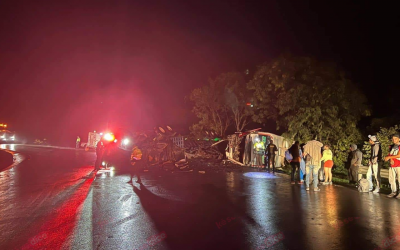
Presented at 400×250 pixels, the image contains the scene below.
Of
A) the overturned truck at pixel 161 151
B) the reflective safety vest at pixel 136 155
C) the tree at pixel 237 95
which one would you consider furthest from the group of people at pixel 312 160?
the tree at pixel 237 95

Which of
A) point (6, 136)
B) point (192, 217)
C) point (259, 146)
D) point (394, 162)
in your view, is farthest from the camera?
point (6, 136)

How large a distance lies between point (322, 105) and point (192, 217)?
12229 millimetres

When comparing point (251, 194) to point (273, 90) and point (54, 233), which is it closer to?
point (54, 233)

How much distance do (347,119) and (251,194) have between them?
32.0 feet

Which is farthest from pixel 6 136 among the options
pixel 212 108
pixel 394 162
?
pixel 394 162

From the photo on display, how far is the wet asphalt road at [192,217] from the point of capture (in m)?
4.95

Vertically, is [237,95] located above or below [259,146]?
above

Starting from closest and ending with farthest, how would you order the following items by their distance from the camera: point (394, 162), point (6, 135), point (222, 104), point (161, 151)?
point (394, 162), point (161, 151), point (222, 104), point (6, 135)

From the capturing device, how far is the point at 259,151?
695 inches

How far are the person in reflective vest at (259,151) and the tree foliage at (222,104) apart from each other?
10974 millimetres

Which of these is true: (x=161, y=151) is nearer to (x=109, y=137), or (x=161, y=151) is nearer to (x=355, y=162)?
(x=109, y=137)

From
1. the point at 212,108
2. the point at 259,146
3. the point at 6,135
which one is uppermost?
the point at 212,108

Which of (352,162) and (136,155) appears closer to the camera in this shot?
(352,162)

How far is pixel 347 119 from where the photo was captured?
15688mm
